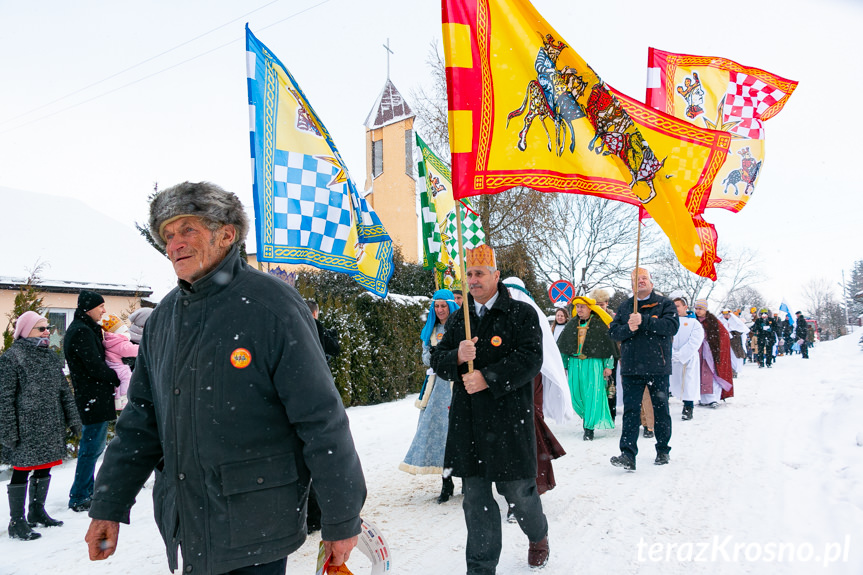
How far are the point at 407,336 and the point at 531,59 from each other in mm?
9199

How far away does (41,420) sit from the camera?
499cm

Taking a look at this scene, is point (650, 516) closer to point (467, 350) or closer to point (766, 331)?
point (467, 350)

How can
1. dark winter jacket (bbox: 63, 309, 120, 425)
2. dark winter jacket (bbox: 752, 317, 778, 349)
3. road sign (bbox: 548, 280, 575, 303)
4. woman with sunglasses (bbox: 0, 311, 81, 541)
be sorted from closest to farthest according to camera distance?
woman with sunglasses (bbox: 0, 311, 81, 541), dark winter jacket (bbox: 63, 309, 120, 425), road sign (bbox: 548, 280, 575, 303), dark winter jacket (bbox: 752, 317, 778, 349)

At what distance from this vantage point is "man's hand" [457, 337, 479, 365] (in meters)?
3.38

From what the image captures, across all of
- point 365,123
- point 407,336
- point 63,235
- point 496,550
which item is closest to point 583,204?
point 365,123

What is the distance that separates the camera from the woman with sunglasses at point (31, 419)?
4770 millimetres

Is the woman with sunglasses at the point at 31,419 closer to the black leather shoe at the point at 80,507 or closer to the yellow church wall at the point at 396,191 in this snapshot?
the black leather shoe at the point at 80,507

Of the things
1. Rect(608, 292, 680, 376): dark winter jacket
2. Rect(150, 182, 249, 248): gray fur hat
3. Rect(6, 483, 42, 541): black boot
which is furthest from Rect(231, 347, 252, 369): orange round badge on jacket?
Rect(608, 292, 680, 376): dark winter jacket

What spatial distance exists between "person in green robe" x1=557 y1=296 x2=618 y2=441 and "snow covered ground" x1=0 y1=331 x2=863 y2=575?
564mm

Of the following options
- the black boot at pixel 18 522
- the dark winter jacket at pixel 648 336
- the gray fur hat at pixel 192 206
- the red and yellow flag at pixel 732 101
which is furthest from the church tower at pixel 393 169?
the gray fur hat at pixel 192 206

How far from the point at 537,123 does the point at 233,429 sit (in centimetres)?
292

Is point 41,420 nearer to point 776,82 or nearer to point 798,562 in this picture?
point 798,562

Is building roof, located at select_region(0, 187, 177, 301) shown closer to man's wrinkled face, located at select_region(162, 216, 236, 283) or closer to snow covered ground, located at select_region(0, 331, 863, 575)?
snow covered ground, located at select_region(0, 331, 863, 575)

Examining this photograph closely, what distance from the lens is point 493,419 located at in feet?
11.3
